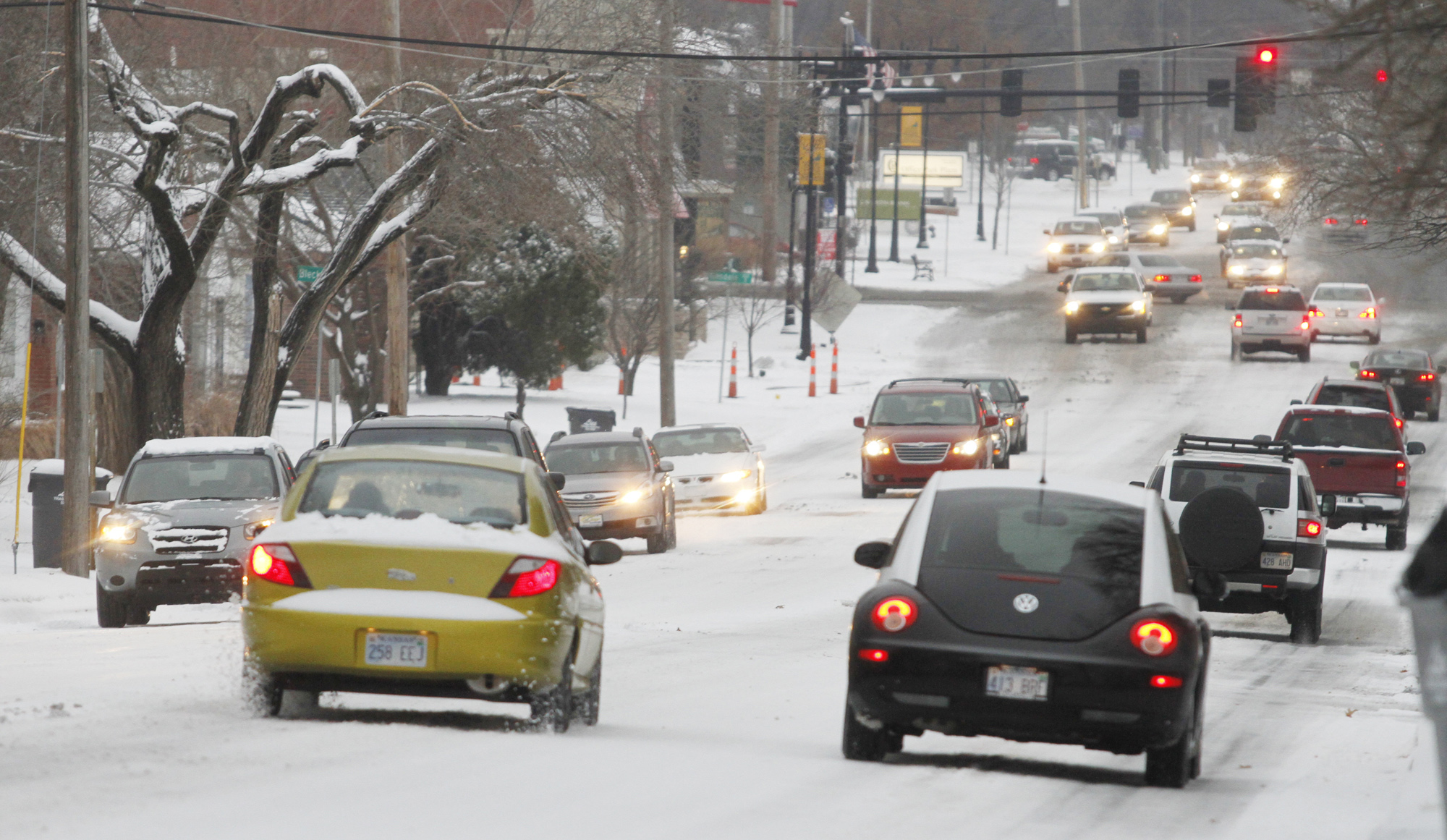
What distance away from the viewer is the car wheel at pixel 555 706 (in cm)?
890

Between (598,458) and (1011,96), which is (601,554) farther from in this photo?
Result: (1011,96)

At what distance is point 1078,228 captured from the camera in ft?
229

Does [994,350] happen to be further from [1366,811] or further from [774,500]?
[1366,811]

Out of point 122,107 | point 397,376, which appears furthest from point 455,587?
point 397,376

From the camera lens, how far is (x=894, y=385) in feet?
99.0

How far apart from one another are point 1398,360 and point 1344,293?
10053 mm

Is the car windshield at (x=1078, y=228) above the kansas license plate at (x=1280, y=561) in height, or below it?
above

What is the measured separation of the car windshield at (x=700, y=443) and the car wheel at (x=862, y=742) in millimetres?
19068

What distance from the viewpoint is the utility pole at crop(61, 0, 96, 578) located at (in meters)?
19.2

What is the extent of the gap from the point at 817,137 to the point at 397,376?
29.5 meters

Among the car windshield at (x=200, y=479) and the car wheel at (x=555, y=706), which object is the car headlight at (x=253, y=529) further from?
the car wheel at (x=555, y=706)

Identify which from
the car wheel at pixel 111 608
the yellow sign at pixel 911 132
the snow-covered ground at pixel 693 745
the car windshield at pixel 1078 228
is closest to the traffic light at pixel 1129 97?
the snow-covered ground at pixel 693 745

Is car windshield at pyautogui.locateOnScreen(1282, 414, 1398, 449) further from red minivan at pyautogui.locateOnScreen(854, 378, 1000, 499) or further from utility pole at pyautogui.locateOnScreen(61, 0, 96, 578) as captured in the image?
utility pole at pyautogui.locateOnScreen(61, 0, 96, 578)

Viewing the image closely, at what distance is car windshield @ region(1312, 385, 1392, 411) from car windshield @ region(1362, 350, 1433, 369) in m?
9.82
